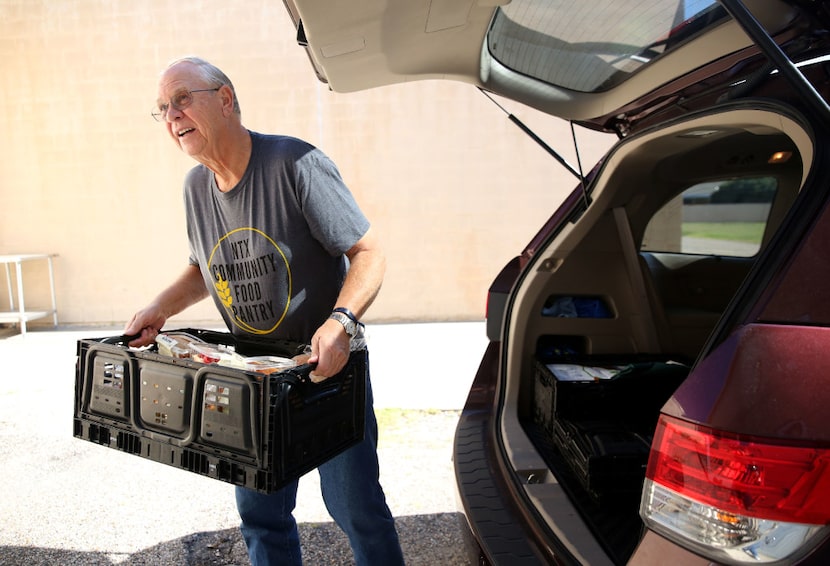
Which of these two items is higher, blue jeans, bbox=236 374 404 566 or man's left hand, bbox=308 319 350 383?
man's left hand, bbox=308 319 350 383

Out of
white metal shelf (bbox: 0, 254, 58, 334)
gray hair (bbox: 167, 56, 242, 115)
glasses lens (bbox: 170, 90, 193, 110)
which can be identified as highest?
gray hair (bbox: 167, 56, 242, 115)

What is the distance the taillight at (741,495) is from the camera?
101 cm

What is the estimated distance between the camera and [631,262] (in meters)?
3.05

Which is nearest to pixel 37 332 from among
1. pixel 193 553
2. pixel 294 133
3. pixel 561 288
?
pixel 294 133

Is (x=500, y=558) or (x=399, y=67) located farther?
(x=399, y=67)

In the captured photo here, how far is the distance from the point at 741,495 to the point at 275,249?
1.45 meters

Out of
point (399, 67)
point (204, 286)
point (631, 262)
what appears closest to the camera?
point (399, 67)

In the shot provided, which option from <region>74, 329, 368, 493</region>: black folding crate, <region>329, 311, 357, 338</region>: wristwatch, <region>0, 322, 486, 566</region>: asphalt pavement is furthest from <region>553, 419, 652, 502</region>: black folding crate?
<region>329, 311, 357, 338</region>: wristwatch

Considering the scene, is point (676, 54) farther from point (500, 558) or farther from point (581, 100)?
point (500, 558)

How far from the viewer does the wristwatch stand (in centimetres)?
175

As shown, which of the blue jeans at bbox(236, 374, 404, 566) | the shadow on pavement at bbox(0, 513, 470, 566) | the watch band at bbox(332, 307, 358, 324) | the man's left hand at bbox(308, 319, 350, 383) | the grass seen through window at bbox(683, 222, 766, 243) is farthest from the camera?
the grass seen through window at bbox(683, 222, 766, 243)

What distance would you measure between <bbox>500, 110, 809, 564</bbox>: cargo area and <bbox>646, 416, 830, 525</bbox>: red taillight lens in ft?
1.97

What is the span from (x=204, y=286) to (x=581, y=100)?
67.8 inches

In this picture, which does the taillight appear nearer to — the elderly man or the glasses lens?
the elderly man
